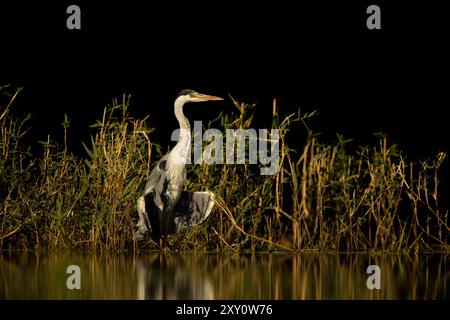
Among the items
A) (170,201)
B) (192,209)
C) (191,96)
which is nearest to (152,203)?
(170,201)

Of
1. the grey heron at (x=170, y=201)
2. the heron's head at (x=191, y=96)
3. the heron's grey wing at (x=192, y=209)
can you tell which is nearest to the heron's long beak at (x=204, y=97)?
the heron's head at (x=191, y=96)

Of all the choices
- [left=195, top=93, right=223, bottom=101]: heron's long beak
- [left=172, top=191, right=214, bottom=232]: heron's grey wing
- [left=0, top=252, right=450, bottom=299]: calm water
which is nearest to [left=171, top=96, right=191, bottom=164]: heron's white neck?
[left=195, top=93, right=223, bottom=101]: heron's long beak

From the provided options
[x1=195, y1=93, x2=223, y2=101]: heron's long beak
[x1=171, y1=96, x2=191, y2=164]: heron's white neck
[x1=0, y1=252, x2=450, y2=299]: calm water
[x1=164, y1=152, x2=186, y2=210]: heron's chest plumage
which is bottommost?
[x1=0, y1=252, x2=450, y2=299]: calm water

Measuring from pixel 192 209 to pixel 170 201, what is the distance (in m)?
0.36

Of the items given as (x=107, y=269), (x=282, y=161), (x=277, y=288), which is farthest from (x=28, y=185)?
(x=277, y=288)

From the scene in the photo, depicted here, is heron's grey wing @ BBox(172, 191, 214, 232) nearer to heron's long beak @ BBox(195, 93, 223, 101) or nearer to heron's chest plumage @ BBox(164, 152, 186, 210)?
heron's chest plumage @ BBox(164, 152, 186, 210)

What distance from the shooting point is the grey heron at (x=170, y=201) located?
384 inches

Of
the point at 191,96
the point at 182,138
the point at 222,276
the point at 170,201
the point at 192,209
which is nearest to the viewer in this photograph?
the point at 222,276

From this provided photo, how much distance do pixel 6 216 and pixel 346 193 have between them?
3077 mm

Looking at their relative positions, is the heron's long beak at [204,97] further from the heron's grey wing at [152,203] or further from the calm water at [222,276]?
the calm water at [222,276]

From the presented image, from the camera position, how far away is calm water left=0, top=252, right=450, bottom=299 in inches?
294

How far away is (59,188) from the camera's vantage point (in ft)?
32.3

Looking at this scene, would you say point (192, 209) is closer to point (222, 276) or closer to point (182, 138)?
point (182, 138)

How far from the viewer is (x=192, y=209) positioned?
9.91 m
